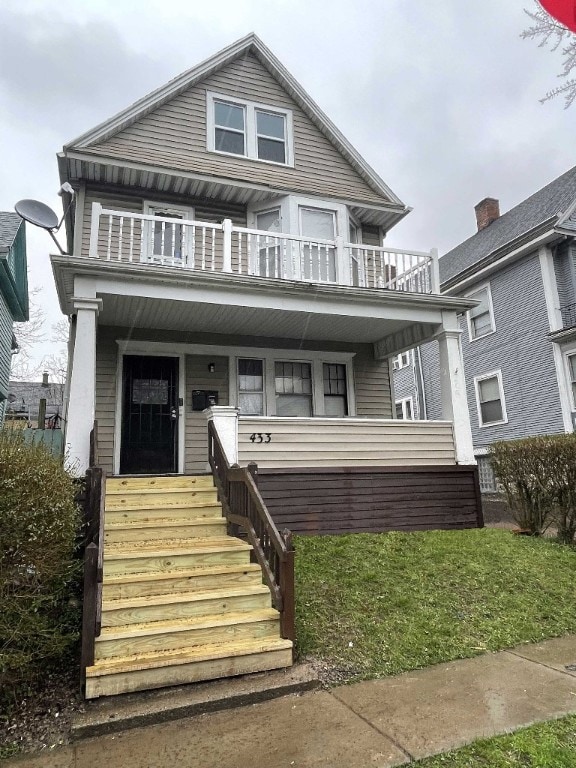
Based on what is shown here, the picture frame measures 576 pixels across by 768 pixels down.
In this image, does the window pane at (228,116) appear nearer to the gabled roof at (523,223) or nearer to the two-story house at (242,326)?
the two-story house at (242,326)

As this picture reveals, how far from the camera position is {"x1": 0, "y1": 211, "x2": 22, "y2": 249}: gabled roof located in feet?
38.8

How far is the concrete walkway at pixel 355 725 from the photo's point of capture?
2902mm

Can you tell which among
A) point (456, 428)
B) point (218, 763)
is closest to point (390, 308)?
point (456, 428)

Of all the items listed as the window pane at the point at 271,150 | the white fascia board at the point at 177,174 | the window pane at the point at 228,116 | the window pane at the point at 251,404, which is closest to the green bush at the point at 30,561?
the window pane at the point at 251,404

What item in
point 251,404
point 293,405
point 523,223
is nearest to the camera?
point 251,404

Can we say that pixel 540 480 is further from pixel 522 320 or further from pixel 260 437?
pixel 522 320

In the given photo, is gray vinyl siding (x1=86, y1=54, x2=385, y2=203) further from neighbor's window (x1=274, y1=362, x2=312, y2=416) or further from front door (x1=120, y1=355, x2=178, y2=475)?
front door (x1=120, y1=355, x2=178, y2=475)

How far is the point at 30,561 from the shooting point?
3521mm

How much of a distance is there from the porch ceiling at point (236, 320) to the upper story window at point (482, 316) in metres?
7.52

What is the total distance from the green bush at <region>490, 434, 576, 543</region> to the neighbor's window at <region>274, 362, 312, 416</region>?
3.66m

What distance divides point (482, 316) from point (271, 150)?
9.21 meters

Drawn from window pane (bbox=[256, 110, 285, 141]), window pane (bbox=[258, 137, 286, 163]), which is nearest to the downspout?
window pane (bbox=[258, 137, 286, 163])

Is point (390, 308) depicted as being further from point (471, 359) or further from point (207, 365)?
point (471, 359)

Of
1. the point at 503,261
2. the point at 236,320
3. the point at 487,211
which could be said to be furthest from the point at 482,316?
the point at 236,320
